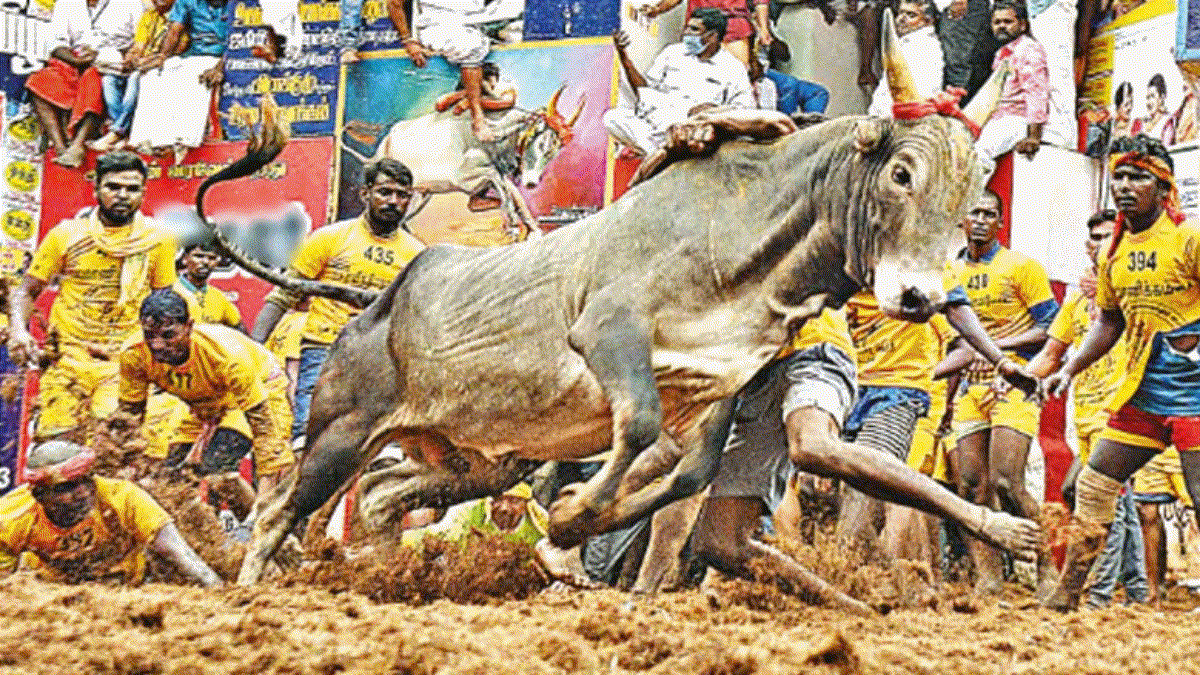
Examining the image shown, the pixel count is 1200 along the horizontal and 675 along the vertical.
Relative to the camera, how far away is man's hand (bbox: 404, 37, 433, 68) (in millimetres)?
10453

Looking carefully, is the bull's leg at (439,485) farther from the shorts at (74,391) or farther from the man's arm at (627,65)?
the man's arm at (627,65)

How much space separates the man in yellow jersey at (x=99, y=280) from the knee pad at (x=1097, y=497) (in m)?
4.71

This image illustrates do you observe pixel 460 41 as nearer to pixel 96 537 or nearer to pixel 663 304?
pixel 96 537

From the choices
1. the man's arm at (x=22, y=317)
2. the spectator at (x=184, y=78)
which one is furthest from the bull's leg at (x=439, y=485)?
the spectator at (x=184, y=78)

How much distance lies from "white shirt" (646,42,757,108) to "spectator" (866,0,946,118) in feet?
2.37

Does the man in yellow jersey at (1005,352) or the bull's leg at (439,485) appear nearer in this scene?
the bull's leg at (439,485)

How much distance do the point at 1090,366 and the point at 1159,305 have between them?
0.57 meters

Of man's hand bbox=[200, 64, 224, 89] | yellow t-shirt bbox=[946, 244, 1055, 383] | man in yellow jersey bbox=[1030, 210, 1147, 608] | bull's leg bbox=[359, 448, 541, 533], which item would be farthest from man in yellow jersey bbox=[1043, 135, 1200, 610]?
man's hand bbox=[200, 64, 224, 89]

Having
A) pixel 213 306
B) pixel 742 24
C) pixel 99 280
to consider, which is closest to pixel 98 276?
pixel 99 280

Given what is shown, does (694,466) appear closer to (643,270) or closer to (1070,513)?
(643,270)

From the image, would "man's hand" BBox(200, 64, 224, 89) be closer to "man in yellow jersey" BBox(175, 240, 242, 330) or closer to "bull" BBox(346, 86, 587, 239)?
"bull" BBox(346, 86, 587, 239)

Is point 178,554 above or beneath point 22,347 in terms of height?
beneath

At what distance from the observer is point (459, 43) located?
10359 mm

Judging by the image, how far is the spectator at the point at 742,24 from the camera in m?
9.80
